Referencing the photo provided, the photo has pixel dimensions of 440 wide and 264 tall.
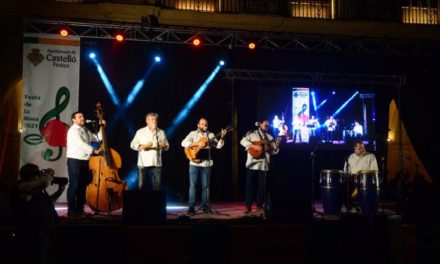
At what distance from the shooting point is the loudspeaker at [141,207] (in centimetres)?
773

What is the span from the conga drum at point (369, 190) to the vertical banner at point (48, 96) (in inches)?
249

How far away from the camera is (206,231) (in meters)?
7.04

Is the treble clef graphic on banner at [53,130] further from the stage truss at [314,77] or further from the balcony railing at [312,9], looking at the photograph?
the balcony railing at [312,9]

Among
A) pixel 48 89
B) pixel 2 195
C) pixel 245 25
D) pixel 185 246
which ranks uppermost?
pixel 245 25

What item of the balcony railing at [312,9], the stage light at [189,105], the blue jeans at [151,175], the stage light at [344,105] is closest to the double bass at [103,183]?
the blue jeans at [151,175]

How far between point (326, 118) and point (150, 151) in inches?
214

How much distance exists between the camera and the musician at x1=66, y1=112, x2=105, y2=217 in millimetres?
8484

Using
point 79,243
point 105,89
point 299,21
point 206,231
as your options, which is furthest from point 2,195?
point 299,21

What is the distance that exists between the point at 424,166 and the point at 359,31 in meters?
4.16

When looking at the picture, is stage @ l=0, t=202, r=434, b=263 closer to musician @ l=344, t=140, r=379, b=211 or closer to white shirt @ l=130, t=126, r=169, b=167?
white shirt @ l=130, t=126, r=169, b=167

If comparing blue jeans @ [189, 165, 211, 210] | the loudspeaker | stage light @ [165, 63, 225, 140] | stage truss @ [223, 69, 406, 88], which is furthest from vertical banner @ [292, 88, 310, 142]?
the loudspeaker

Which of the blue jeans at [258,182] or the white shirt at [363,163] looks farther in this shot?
the white shirt at [363,163]

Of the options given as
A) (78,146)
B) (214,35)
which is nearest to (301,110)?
(214,35)

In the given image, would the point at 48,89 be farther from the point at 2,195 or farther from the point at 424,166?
the point at 424,166
